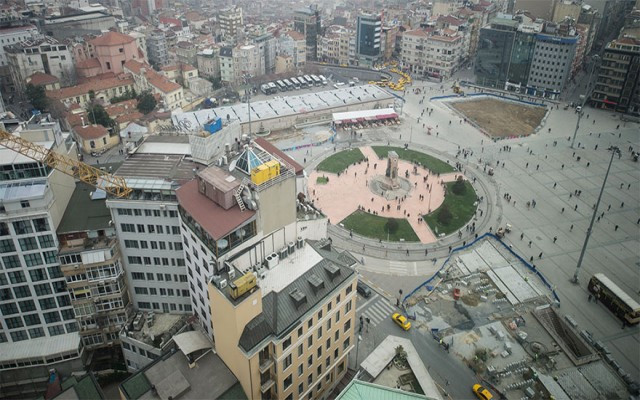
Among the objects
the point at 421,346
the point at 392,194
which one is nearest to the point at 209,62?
the point at 392,194

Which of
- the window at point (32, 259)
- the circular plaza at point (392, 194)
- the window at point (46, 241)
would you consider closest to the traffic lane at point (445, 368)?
the circular plaza at point (392, 194)

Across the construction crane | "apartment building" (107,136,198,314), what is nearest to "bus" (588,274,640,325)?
"apartment building" (107,136,198,314)

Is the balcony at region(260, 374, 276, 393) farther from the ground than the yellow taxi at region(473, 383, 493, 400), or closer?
farther from the ground

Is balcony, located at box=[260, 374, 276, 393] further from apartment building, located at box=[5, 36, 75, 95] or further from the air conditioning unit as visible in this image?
apartment building, located at box=[5, 36, 75, 95]

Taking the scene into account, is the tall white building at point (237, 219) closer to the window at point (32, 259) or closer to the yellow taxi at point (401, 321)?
the window at point (32, 259)

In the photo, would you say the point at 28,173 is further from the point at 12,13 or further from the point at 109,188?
the point at 12,13

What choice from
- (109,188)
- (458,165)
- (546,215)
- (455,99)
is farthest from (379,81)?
(109,188)

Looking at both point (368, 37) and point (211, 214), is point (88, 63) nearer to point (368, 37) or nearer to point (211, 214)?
point (368, 37)
